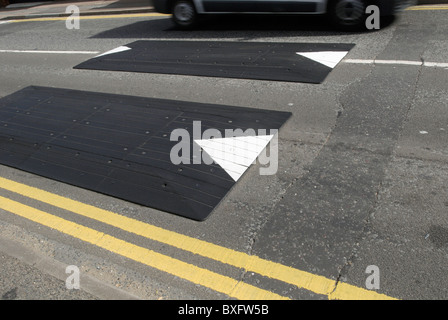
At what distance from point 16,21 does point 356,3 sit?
14261 millimetres

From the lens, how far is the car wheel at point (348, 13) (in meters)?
9.15

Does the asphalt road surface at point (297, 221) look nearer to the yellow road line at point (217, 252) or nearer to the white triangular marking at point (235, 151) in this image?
the yellow road line at point (217, 252)

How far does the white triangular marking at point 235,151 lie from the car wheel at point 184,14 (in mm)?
6424

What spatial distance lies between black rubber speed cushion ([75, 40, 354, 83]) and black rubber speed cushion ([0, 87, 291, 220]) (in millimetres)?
1433

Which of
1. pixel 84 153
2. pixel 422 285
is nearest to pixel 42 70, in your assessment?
pixel 84 153

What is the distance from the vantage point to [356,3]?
359 inches
